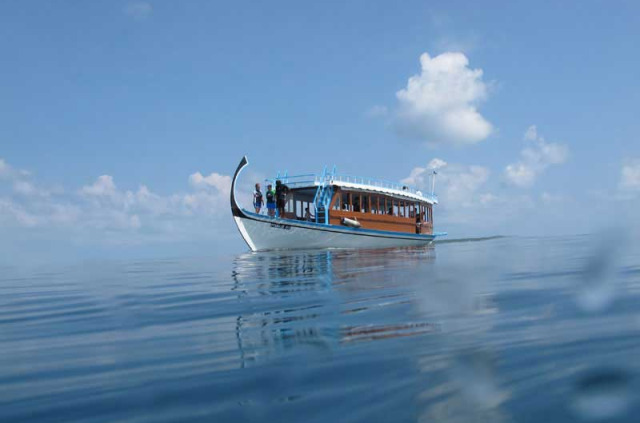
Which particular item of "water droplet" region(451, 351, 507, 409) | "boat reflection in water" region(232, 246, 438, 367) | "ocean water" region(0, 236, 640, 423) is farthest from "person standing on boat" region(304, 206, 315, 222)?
"water droplet" region(451, 351, 507, 409)

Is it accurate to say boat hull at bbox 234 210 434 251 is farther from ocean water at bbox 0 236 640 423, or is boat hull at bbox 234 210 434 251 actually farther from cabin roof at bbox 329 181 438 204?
ocean water at bbox 0 236 640 423

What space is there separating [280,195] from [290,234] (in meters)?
2.21

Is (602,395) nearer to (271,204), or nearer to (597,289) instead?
(597,289)

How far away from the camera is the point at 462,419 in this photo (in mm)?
1627

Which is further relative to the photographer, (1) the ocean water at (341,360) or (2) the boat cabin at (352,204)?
(2) the boat cabin at (352,204)

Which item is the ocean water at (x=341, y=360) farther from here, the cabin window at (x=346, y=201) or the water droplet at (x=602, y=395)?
the cabin window at (x=346, y=201)

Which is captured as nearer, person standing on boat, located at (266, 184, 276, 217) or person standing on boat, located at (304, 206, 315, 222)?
person standing on boat, located at (266, 184, 276, 217)

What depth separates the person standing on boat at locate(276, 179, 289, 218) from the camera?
22375 mm

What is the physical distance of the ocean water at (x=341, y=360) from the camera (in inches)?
→ 71.9

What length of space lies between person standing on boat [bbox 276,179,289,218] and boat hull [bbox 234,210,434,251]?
4.10 feet

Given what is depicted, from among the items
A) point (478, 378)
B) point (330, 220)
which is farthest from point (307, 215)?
point (478, 378)

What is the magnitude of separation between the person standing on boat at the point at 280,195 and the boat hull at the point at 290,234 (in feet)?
4.10

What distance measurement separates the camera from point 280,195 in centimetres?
2248

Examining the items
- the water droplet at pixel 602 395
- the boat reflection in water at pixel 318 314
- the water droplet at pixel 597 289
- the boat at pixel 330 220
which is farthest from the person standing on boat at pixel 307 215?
the water droplet at pixel 602 395
